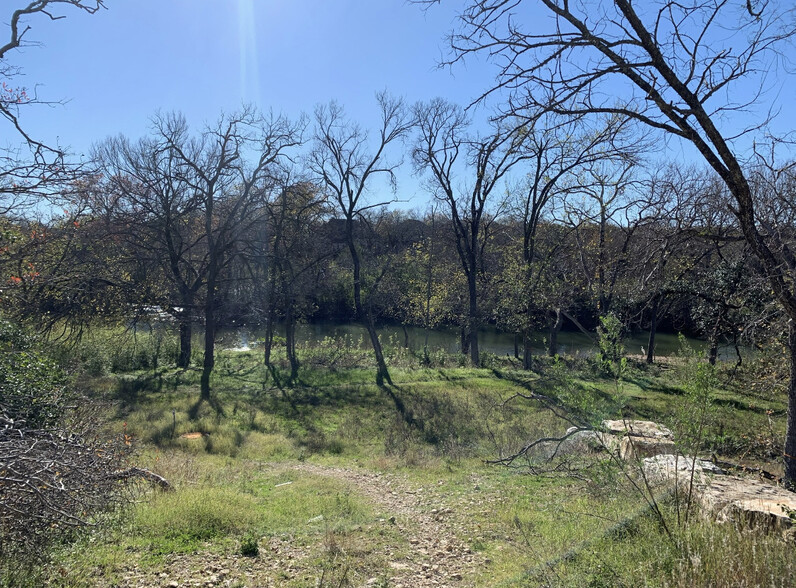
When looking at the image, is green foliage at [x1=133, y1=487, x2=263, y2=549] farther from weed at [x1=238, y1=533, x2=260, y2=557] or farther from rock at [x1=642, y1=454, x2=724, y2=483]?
rock at [x1=642, y1=454, x2=724, y2=483]

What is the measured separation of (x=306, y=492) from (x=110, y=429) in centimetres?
449

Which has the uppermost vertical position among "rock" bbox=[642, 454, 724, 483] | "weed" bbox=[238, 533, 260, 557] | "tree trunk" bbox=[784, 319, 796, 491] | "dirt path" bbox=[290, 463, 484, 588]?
"tree trunk" bbox=[784, 319, 796, 491]

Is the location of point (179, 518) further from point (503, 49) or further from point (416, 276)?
point (416, 276)

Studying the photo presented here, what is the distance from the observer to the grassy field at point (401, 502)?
4.02 m

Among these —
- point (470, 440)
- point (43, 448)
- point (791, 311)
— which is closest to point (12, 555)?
point (43, 448)

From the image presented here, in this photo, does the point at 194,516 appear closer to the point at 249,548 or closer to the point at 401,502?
the point at 249,548

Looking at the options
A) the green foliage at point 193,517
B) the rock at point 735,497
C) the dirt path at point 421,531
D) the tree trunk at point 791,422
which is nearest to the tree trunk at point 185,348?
the dirt path at point 421,531

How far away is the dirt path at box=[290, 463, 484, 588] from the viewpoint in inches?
187

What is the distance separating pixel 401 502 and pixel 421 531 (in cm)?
150

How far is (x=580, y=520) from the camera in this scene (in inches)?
206

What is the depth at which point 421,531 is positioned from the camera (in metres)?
6.06

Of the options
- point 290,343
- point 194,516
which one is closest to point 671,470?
point 194,516

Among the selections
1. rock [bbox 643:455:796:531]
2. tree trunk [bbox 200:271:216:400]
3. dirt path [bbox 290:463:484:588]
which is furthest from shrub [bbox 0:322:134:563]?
tree trunk [bbox 200:271:216:400]

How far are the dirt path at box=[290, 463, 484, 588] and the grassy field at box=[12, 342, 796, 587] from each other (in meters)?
0.03
